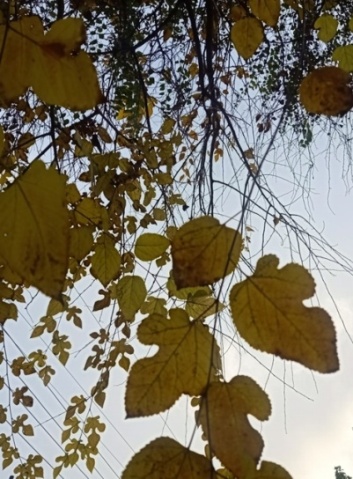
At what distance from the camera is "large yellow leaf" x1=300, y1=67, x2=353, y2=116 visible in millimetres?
475

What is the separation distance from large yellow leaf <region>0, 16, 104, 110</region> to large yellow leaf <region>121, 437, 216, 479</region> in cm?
17

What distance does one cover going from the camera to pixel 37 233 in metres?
0.26

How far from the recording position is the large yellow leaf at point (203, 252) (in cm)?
33

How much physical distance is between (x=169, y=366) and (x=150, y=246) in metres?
0.23

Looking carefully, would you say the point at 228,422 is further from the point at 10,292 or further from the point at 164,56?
the point at 164,56

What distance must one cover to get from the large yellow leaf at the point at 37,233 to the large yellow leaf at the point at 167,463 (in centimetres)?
9

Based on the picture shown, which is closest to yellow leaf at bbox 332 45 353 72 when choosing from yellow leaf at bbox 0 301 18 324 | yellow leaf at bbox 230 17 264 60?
yellow leaf at bbox 230 17 264 60

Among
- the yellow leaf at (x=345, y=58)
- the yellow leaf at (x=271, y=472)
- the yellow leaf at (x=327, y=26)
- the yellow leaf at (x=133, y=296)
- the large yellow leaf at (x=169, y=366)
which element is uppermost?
the yellow leaf at (x=327, y=26)

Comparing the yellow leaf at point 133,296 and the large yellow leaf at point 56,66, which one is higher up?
the yellow leaf at point 133,296

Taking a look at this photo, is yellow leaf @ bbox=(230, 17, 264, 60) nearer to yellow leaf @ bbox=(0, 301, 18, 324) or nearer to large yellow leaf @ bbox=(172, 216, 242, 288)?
large yellow leaf @ bbox=(172, 216, 242, 288)

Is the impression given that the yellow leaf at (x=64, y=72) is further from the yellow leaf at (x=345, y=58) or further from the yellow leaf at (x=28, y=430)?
the yellow leaf at (x=28, y=430)

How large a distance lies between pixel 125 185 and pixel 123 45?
25cm

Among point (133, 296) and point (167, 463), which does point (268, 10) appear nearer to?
point (133, 296)

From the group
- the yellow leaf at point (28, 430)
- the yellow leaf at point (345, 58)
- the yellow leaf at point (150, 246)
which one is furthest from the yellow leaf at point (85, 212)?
the yellow leaf at point (28, 430)
